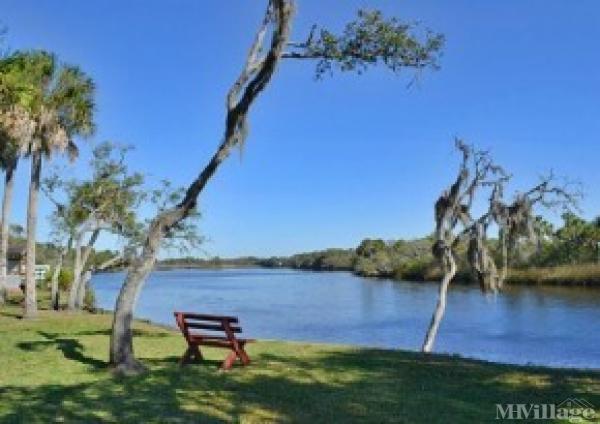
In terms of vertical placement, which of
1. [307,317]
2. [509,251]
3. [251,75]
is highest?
[251,75]

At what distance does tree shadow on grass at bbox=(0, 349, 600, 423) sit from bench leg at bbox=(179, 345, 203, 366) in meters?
0.19

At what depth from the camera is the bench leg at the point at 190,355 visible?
13.2m

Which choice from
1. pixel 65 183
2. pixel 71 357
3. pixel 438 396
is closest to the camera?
pixel 438 396

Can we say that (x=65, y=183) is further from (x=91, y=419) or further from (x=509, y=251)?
(x=91, y=419)

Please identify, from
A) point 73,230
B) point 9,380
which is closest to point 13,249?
point 73,230

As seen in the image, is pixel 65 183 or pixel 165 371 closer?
pixel 165 371

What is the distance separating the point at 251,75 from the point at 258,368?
466 centimetres

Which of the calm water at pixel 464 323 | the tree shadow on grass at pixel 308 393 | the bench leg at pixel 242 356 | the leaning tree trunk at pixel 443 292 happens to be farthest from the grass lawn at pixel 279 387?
the calm water at pixel 464 323

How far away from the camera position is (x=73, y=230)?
37.1 metres

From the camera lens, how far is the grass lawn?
29.8 feet

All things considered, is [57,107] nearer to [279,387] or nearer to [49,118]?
[49,118]

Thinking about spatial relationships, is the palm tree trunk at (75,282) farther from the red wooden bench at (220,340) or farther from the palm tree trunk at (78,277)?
the red wooden bench at (220,340)

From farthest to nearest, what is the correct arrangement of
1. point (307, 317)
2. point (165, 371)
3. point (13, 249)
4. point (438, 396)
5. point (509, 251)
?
point (13, 249) < point (307, 317) < point (509, 251) < point (165, 371) < point (438, 396)

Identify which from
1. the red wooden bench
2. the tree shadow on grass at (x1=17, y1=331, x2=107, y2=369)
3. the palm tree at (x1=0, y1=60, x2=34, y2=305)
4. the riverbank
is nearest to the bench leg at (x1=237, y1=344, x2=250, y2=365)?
the red wooden bench
